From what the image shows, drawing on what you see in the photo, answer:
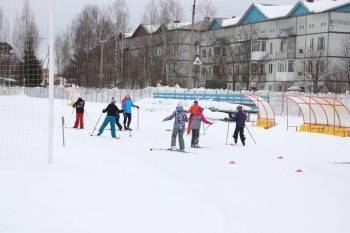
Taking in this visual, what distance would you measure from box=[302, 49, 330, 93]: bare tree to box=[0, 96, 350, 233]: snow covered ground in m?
33.7

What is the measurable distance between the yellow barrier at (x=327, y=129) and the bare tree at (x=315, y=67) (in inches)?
981

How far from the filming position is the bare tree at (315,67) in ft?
166

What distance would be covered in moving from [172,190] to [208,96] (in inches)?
1352

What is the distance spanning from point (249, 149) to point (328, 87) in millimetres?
35173

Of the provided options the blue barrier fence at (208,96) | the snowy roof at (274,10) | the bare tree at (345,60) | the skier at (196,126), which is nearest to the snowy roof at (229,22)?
the snowy roof at (274,10)

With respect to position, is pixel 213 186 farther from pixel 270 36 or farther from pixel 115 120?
pixel 270 36

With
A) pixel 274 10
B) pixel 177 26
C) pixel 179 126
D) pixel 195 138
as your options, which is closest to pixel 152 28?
pixel 177 26

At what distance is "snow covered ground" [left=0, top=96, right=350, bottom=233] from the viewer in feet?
24.3

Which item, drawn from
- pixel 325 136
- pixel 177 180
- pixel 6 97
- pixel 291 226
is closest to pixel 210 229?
pixel 291 226

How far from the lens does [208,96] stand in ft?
145

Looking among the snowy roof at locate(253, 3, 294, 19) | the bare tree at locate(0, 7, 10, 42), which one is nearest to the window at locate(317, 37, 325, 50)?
the snowy roof at locate(253, 3, 294, 19)

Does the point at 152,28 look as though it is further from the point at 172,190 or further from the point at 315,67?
the point at 172,190

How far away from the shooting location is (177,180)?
11156mm

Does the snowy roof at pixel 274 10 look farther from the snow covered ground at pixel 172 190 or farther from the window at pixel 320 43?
the snow covered ground at pixel 172 190
